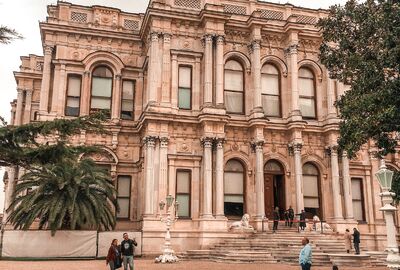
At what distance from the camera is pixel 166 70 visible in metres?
26.0

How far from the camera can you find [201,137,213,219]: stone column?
79.1ft

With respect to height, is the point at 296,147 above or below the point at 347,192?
above

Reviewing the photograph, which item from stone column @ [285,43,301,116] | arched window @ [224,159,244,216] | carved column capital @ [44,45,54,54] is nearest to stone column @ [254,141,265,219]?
arched window @ [224,159,244,216]

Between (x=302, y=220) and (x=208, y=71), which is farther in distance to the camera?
(x=208, y=71)

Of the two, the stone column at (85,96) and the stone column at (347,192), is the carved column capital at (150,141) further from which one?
the stone column at (347,192)

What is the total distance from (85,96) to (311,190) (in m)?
14.3

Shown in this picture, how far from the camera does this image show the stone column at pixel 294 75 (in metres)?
26.9

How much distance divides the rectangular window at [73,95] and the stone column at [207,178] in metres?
8.24

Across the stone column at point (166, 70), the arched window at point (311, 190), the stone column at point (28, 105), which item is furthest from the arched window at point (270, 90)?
the stone column at point (28, 105)

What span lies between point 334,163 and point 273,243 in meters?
6.92

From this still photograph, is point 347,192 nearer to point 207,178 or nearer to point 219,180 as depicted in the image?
point 219,180

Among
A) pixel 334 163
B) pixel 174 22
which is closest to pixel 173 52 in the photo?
pixel 174 22

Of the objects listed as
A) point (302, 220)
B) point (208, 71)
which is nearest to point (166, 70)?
point (208, 71)

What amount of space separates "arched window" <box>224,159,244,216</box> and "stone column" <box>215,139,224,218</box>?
3.64 feet
